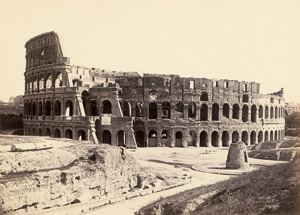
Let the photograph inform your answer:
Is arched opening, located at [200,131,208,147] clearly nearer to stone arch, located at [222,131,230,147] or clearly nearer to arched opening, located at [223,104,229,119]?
stone arch, located at [222,131,230,147]

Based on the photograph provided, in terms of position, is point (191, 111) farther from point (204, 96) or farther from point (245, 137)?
point (245, 137)

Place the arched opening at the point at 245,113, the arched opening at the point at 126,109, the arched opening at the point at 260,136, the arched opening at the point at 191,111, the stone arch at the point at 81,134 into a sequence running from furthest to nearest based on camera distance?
the arched opening at the point at 260,136 → the arched opening at the point at 245,113 → the arched opening at the point at 191,111 → the arched opening at the point at 126,109 → the stone arch at the point at 81,134

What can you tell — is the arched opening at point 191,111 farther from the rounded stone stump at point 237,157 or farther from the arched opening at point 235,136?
the rounded stone stump at point 237,157

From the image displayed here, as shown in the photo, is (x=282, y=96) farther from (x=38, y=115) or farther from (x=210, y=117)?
(x=38, y=115)

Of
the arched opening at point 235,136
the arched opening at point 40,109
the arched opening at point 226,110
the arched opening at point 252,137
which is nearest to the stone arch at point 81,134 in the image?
the arched opening at point 40,109

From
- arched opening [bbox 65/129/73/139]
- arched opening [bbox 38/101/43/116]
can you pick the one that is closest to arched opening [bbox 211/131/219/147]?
arched opening [bbox 65/129/73/139]
